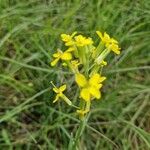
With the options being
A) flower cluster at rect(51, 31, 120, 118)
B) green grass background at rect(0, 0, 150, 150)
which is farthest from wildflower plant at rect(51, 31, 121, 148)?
green grass background at rect(0, 0, 150, 150)

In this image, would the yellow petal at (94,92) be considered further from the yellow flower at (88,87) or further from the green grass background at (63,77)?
the green grass background at (63,77)

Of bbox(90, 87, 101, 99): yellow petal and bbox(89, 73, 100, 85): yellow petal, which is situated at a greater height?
bbox(89, 73, 100, 85): yellow petal

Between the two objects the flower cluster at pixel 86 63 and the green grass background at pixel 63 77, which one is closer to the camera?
the flower cluster at pixel 86 63

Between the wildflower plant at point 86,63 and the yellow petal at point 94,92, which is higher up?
the wildflower plant at point 86,63

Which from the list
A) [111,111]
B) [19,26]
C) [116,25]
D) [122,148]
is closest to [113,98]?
[111,111]

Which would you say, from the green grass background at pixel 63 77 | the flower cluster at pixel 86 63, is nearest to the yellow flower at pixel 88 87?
the flower cluster at pixel 86 63

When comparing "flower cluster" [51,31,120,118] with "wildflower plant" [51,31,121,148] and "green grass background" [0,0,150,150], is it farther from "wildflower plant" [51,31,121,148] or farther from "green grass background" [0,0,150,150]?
"green grass background" [0,0,150,150]

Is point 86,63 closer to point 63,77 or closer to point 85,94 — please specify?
point 85,94

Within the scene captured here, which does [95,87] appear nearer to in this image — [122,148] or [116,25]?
[122,148]
